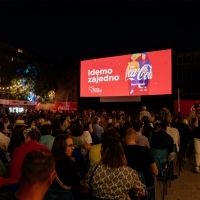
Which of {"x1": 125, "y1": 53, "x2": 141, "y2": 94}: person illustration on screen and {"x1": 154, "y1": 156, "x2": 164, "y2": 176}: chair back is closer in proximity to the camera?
{"x1": 154, "y1": 156, "x2": 164, "y2": 176}: chair back

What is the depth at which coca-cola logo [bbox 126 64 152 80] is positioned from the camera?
55.8 feet

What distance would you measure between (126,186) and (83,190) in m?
0.45

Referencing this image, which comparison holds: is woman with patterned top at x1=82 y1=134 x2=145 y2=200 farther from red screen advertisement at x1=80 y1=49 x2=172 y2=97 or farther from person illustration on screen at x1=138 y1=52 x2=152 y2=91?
person illustration on screen at x1=138 y1=52 x2=152 y2=91

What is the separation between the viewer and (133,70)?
1778cm

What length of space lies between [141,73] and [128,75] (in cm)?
108

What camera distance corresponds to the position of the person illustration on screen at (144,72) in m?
17.0

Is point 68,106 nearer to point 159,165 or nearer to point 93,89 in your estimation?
point 93,89

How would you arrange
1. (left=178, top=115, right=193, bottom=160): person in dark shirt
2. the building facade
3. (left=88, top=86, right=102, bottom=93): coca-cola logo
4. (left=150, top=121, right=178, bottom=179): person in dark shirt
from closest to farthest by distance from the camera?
1. (left=150, top=121, right=178, bottom=179): person in dark shirt
2. (left=178, top=115, right=193, bottom=160): person in dark shirt
3. (left=88, top=86, right=102, bottom=93): coca-cola logo
4. the building facade

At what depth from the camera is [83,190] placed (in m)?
2.75

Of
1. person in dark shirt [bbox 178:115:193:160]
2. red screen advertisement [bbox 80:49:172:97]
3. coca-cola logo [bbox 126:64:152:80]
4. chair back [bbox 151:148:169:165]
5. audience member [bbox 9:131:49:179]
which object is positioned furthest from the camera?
coca-cola logo [bbox 126:64:152:80]

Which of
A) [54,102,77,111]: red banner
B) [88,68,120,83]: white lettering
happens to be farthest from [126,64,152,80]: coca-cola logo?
[54,102,77,111]: red banner

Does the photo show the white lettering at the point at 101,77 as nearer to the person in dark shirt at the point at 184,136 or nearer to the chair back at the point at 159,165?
the person in dark shirt at the point at 184,136

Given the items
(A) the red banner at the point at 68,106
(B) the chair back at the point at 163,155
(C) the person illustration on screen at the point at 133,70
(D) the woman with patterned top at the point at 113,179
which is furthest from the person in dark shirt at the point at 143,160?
(A) the red banner at the point at 68,106

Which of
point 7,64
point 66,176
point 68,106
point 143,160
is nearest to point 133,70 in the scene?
point 68,106
